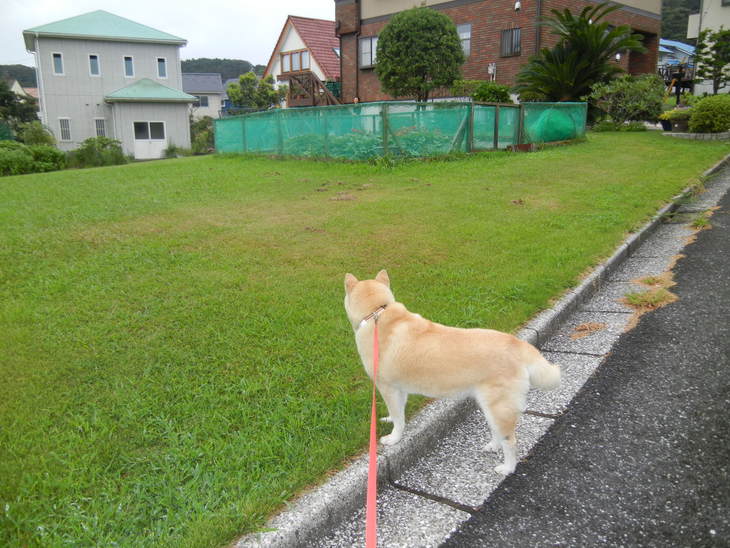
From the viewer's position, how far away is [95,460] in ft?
8.18

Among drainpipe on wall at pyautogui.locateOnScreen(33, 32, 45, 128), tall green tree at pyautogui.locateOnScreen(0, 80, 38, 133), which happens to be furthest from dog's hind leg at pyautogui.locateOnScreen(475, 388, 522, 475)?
tall green tree at pyautogui.locateOnScreen(0, 80, 38, 133)

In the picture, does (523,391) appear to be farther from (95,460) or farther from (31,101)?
(31,101)

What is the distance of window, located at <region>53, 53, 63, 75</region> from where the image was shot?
3072 cm

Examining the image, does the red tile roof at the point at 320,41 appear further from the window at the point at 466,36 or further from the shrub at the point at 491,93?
the shrub at the point at 491,93

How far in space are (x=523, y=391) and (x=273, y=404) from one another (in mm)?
1387

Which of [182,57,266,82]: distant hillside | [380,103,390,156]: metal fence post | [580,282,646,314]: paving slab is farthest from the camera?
[182,57,266,82]: distant hillside

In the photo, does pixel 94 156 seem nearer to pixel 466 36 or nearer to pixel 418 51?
pixel 418 51

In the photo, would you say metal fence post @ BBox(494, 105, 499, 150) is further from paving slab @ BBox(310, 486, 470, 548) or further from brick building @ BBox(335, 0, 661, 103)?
paving slab @ BBox(310, 486, 470, 548)

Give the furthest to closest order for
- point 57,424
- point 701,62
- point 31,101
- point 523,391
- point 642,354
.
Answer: point 31,101 → point 701,62 → point 642,354 → point 57,424 → point 523,391

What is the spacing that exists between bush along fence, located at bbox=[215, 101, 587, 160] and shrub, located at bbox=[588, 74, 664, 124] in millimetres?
2458

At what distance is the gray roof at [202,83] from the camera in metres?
62.1

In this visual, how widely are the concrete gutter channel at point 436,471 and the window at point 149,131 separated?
109 feet

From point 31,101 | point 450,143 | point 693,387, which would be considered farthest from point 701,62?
point 31,101

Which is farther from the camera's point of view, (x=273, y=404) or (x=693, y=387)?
(x=693, y=387)
